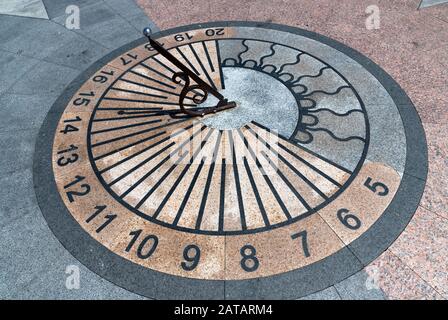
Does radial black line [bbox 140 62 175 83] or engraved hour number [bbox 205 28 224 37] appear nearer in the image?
radial black line [bbox 140 62 175 83]

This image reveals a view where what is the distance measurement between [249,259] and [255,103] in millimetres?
3231

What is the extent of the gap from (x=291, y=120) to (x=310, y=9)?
4.25 meters

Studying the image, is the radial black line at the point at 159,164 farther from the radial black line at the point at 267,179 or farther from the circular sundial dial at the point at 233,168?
the radial black line at the point at 267,179

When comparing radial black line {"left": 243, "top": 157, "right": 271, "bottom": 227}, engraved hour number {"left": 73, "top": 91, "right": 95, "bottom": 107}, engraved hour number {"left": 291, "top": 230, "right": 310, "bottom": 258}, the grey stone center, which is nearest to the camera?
engraved hour number {"left": 291, "top": 230, "right": 310, "bottom": 258}

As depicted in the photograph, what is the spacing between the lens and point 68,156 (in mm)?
6598

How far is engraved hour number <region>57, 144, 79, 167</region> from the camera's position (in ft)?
21.4

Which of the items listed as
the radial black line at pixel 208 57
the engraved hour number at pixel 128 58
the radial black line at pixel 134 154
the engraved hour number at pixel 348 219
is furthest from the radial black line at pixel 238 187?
the engraved hour number at pixel 128 58

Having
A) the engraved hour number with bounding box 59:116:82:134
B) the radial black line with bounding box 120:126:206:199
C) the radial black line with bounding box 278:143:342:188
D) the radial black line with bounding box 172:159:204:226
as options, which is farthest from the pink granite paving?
the engraved hour number with bounding box 59:116:82:134

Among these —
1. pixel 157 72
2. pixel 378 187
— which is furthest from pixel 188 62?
pixel 378 187

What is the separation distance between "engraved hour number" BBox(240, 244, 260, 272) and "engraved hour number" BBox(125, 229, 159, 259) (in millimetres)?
1220

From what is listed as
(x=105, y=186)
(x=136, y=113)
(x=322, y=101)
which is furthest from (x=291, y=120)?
(x=105, y=186)

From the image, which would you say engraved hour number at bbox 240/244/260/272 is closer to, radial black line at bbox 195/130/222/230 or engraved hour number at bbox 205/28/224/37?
radial black line at bbox 195/130/222/230

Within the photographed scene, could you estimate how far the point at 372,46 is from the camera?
8219mm
